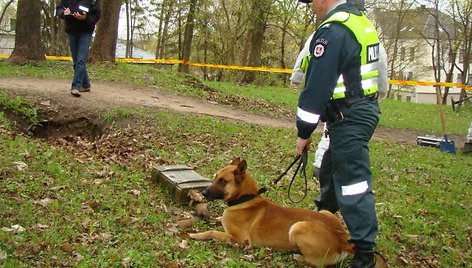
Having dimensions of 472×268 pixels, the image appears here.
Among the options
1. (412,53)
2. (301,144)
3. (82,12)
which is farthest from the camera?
(412,53)

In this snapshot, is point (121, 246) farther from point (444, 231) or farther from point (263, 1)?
point (263, 1)

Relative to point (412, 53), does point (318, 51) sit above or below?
below

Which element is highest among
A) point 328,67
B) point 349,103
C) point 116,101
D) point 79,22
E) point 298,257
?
point 79,22

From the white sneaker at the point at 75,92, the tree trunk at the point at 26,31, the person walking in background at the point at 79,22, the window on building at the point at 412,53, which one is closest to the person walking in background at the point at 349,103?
the person walking in background at the point at 79,22

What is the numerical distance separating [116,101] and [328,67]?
785cm

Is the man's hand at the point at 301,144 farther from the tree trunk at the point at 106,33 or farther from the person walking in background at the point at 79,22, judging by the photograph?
the tree trunk at the point at 106,33

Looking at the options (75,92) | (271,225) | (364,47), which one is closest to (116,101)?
(75,92)

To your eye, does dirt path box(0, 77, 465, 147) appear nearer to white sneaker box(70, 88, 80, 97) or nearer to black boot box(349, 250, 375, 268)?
white sneaker box(70, 88, 80, 97)

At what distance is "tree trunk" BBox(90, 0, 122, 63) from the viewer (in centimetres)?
1506

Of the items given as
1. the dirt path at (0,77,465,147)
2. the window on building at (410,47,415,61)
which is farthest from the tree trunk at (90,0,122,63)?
the window on building at (410,47,415,61)

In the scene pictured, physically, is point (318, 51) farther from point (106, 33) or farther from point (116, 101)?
point (106, 33)

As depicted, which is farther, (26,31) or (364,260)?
(26,31)

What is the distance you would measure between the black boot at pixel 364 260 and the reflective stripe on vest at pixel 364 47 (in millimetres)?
1339

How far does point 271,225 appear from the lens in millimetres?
4891
